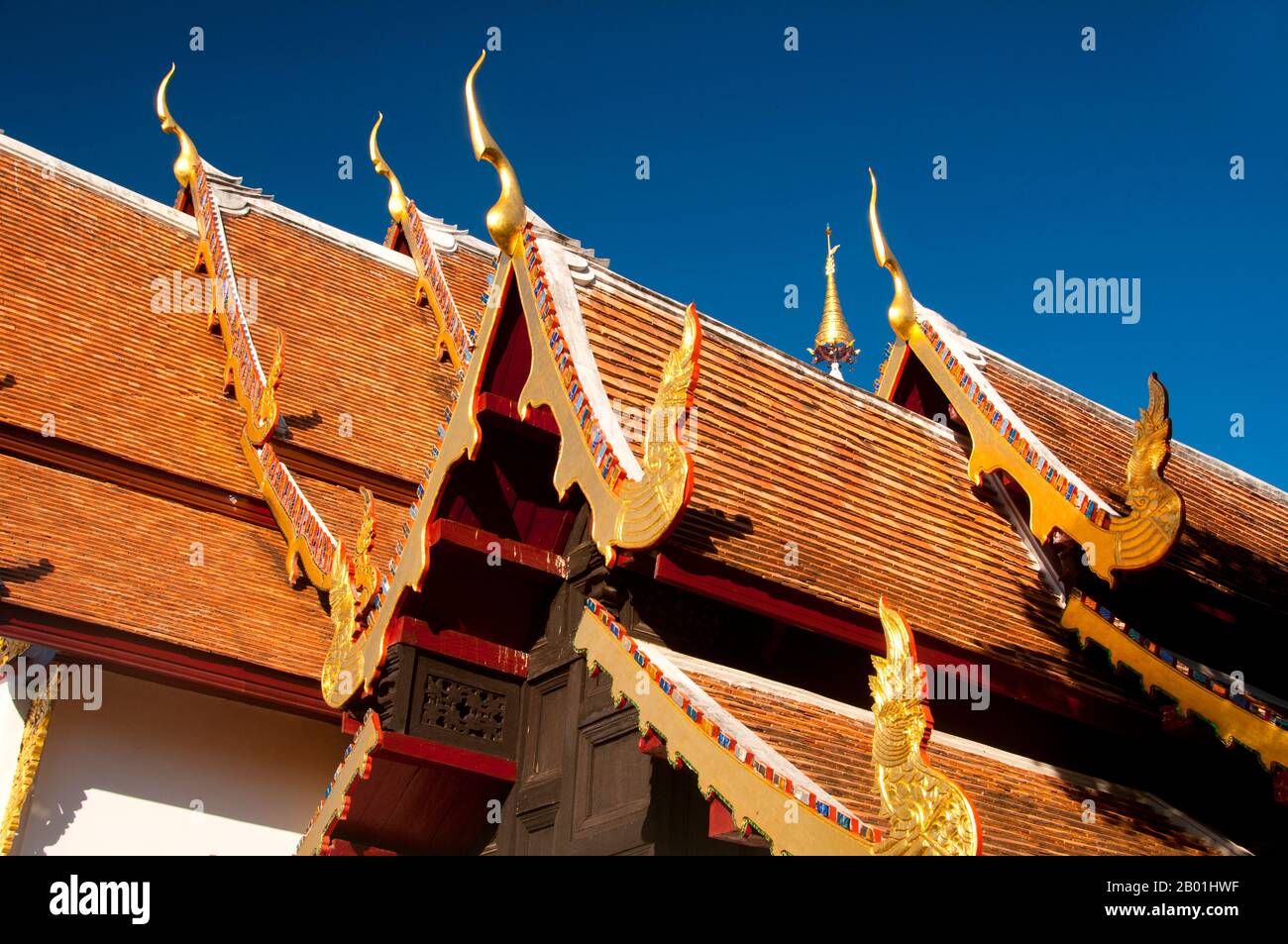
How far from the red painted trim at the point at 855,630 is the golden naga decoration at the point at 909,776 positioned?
1218 millimetres

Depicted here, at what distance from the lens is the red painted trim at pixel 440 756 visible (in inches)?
245

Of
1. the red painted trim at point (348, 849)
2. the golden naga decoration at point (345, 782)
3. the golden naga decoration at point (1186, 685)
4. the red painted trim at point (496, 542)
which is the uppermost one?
the red painted trim at point (496, 542)

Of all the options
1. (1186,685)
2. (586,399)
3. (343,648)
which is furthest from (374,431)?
(1186,685)

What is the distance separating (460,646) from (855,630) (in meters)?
1.85

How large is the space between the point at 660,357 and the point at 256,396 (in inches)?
205

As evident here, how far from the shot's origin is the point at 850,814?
420 centimetres

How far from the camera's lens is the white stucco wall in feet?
28.3

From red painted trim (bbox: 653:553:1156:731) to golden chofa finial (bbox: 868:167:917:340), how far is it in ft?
9.60

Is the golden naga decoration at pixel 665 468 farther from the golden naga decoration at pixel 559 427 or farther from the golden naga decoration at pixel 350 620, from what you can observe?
the golden naga decoration at pixel 350 620

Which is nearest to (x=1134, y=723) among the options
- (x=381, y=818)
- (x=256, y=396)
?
(x=381, y=818)

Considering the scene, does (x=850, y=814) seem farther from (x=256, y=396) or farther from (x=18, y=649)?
(x=256, y=396)

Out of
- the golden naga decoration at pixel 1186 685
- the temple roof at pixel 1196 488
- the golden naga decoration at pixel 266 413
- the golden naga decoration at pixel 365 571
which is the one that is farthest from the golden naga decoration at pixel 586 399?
the golden naga decoration at pixel 266 413

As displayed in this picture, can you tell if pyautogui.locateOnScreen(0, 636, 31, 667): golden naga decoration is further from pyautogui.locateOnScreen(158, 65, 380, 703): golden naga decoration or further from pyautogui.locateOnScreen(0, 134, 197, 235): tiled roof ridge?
pyautogui.locateOnScreen(0, 134, 197, 235): tiled roof ridge

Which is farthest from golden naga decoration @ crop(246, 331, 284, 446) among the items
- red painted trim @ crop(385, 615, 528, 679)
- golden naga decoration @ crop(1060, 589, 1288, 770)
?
→ golden naga decoration @ crop(1060, 589, 1288, 770)
